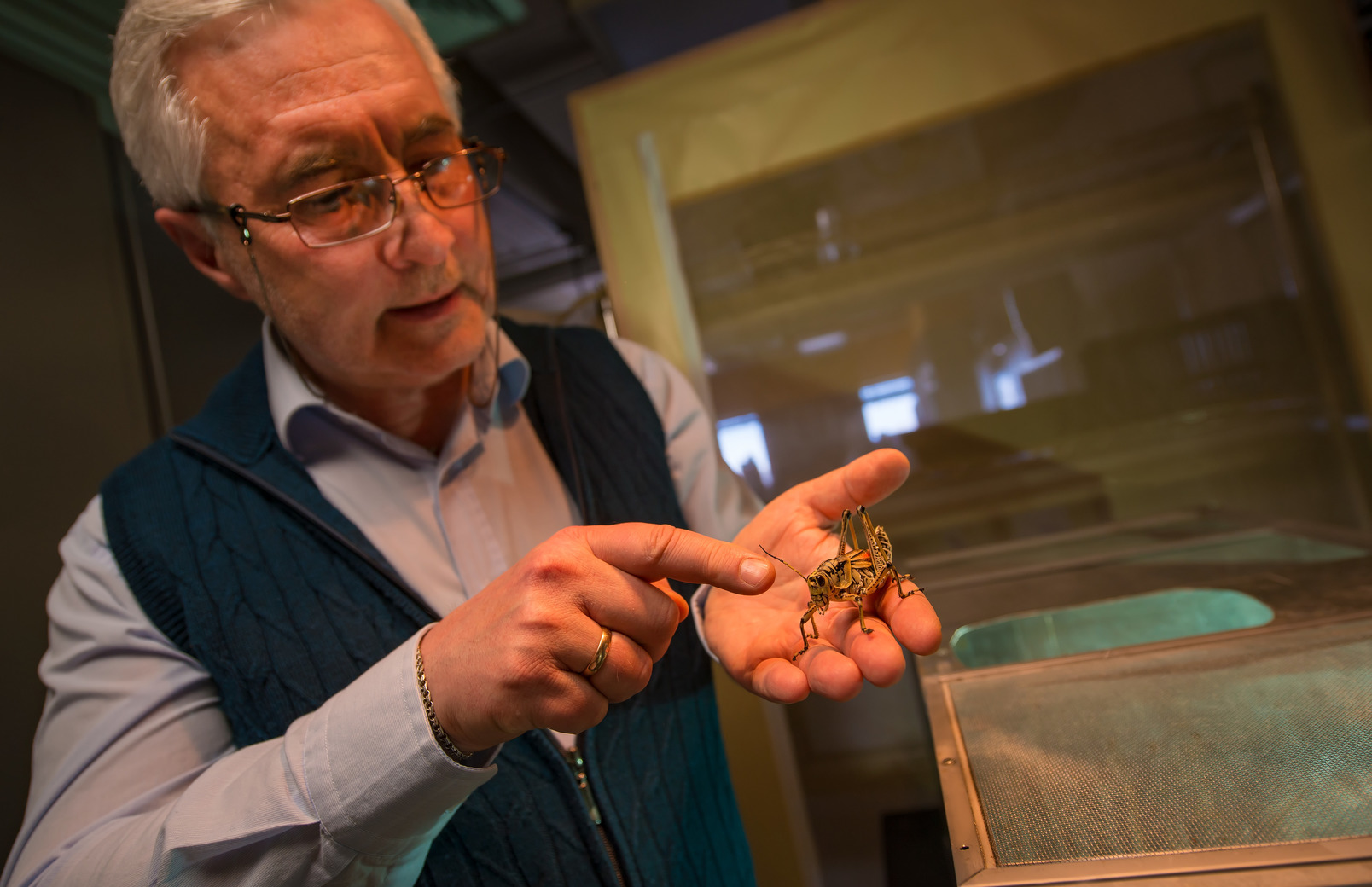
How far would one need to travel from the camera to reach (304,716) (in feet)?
2.44

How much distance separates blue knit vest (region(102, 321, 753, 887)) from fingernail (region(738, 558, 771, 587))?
17.6 inches

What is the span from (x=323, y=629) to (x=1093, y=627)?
47.6 inches

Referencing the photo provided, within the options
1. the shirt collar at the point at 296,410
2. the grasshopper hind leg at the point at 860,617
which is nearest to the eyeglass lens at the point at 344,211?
the shirt collar at the point at 296,410

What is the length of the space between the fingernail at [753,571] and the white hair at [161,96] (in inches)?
34.7

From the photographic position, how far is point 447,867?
85cm

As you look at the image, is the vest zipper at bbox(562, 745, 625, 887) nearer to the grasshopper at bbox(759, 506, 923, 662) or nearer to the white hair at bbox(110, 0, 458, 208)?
the grasshopper at bbox(759, 506, 923, 662)

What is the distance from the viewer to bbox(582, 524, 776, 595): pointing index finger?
561 millimetres

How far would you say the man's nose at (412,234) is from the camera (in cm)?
89

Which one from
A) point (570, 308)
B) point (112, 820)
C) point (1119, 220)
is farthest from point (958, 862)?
point (1119, 220)

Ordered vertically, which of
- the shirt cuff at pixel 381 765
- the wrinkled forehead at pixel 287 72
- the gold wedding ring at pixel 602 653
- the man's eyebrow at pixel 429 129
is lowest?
the shirt cuff at pixel 381 765

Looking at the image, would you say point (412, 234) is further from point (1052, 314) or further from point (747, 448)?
point (1052, 314)

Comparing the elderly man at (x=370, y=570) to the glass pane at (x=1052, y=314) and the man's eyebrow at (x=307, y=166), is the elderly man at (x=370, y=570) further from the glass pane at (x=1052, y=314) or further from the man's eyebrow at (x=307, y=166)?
the glass pane at (x=1052, y=314)

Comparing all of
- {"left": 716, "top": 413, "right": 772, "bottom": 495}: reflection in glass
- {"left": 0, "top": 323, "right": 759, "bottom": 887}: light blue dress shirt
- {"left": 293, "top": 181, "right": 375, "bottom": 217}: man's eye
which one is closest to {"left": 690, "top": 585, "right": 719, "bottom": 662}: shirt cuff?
{"left": 0, "top": 323, "right": 759, "bottom": 887}: light blue dress shirt

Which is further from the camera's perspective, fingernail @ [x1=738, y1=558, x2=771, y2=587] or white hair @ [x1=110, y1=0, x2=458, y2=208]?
white hair @ [x1=110, y1=0, x2=458, y2=208]
